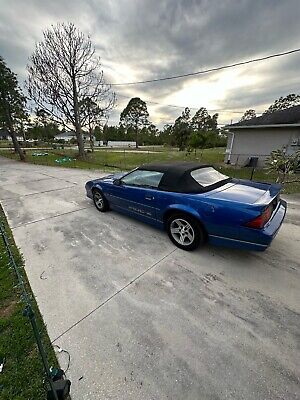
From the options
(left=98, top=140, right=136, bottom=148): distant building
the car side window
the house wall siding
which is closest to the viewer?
the car side window

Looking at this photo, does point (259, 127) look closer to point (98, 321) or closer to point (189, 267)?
point (189, 267)

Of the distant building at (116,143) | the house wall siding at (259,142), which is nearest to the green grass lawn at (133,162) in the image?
the house wall siding at (259,142)

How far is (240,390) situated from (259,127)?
45.8 feet

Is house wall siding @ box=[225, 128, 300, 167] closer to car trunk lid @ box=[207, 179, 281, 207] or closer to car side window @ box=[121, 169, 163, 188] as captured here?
car trunk lid @ box=[207, 179, 281, 207]

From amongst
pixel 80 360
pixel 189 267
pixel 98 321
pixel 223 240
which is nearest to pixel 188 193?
pixel 223 240

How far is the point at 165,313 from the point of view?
2.14 metres

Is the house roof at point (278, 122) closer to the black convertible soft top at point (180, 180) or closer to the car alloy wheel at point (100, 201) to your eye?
the black convertible soft top at point (180, 180)

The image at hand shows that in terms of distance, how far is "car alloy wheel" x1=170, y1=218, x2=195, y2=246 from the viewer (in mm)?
3166

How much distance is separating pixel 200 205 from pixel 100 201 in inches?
108

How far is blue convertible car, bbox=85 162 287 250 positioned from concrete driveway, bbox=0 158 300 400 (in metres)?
0.40

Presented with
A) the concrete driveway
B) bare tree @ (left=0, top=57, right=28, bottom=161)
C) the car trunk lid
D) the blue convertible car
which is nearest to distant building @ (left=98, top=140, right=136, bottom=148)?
bare tree @ (left=0, top=57, right=28, bottom=161)

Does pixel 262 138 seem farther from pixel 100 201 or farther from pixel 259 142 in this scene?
pixel 100 201

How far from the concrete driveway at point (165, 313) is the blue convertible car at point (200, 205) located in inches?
15.7

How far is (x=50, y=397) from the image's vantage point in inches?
52.8
